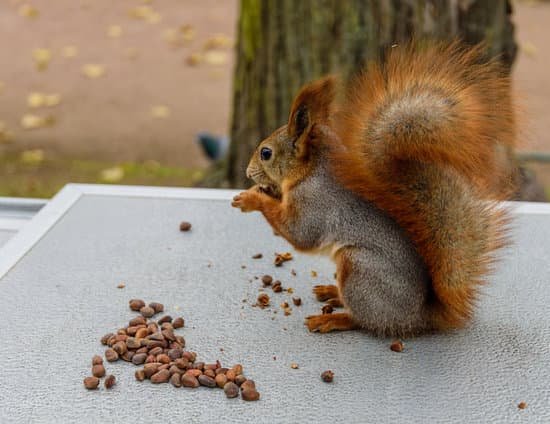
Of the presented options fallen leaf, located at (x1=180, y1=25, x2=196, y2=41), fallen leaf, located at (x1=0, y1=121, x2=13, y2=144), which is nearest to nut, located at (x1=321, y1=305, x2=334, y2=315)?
fallen leaf, located at (x1=0, y1=121, x2=13, y2=144)

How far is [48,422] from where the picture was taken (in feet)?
3.41

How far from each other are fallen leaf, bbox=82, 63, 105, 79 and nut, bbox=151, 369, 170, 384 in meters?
3.32

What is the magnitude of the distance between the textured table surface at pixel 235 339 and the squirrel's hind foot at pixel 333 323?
0.05 feet

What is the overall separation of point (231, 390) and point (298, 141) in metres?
0.39

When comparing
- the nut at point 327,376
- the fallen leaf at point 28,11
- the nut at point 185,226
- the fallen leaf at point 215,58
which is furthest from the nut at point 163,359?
the fallen leaf at point 28,11

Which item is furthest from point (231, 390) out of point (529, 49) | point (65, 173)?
point (529, 49)

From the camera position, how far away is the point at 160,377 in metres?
1.13

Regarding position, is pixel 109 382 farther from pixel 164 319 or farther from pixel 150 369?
pixel 164 319

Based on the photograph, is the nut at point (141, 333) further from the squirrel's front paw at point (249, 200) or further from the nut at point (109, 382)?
the squirrel's front paw at point (249, 200)

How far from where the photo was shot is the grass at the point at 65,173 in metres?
3.22

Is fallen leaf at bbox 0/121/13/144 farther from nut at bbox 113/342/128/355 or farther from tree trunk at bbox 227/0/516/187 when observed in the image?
nut at bbox 113/342/128/355

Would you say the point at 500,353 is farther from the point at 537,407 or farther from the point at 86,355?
the point at 86,355

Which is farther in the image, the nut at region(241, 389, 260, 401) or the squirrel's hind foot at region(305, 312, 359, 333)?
the squirrel's hind foot at region(305, 312, 359, 333)

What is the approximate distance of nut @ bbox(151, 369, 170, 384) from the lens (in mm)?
1129
